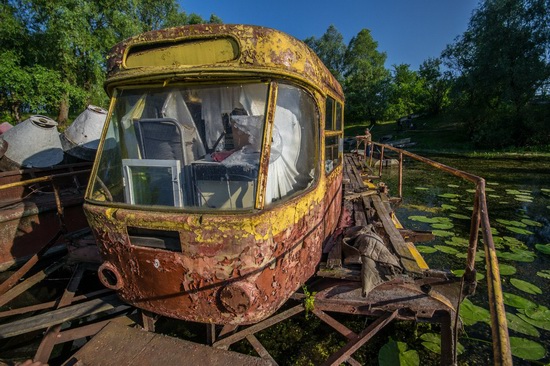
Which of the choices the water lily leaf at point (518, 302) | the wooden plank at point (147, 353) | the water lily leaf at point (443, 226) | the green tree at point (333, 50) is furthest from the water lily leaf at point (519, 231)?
the green tree at point (333, 50)

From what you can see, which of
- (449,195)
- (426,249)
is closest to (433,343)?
(426,249)

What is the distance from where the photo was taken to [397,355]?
8.74 ft

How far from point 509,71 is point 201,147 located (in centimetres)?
2308

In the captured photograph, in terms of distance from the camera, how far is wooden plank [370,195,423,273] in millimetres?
2630

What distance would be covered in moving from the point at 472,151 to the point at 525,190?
472 inches

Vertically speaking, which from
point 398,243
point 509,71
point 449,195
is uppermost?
point 509,71

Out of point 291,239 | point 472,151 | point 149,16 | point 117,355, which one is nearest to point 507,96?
A: point 472,151

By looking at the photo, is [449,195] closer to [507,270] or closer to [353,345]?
[507,270]

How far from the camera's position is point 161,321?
3.26m

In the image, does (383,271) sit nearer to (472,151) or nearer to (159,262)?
(159,262)

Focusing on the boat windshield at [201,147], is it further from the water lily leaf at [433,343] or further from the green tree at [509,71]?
the green tree at [509,71]

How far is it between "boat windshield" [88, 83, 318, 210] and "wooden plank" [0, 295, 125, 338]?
0.96 meters

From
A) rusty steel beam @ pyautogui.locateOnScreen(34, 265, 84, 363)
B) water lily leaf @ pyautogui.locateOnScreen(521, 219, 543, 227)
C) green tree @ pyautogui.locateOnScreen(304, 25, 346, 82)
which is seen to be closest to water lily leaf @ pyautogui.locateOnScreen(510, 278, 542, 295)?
water lily leaf @ pyautogui.locateOnScreen(521, 219, 543, 227)

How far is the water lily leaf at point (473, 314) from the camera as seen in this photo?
3.07 meters
